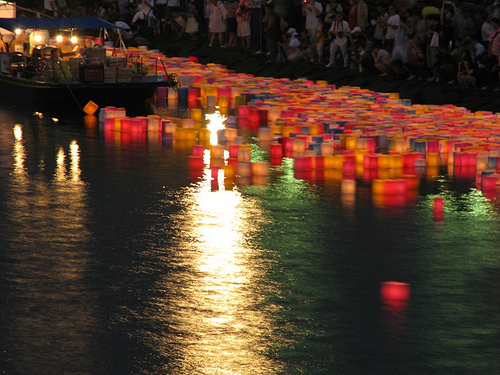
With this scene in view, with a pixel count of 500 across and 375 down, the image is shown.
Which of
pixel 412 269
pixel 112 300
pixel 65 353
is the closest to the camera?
pixel 65 353

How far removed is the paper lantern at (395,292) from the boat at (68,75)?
582 inches

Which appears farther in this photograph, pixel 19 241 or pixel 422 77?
pixel 422 77

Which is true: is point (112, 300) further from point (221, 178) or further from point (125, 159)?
point (125, 159)

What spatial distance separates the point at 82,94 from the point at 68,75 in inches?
25.2

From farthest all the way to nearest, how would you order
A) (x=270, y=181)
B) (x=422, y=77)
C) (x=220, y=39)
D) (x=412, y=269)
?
(x=220, y=39), (x=422, y=77), (x=270, y=181), (x=412, y=269)

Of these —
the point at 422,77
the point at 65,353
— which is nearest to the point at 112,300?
the point at 65,353

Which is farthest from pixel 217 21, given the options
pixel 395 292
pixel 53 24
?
pixel 395 292

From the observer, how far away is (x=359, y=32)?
25625 millimetres

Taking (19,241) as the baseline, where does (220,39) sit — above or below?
above

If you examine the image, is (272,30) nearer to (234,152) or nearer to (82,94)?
(82,94)

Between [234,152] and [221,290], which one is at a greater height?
[234,152]

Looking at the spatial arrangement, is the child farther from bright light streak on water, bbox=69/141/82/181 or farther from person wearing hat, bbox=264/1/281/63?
bright light streak on water, bbox=69/141/82/181

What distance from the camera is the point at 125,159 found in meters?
17.1

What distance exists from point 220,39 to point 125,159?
50.3ft
